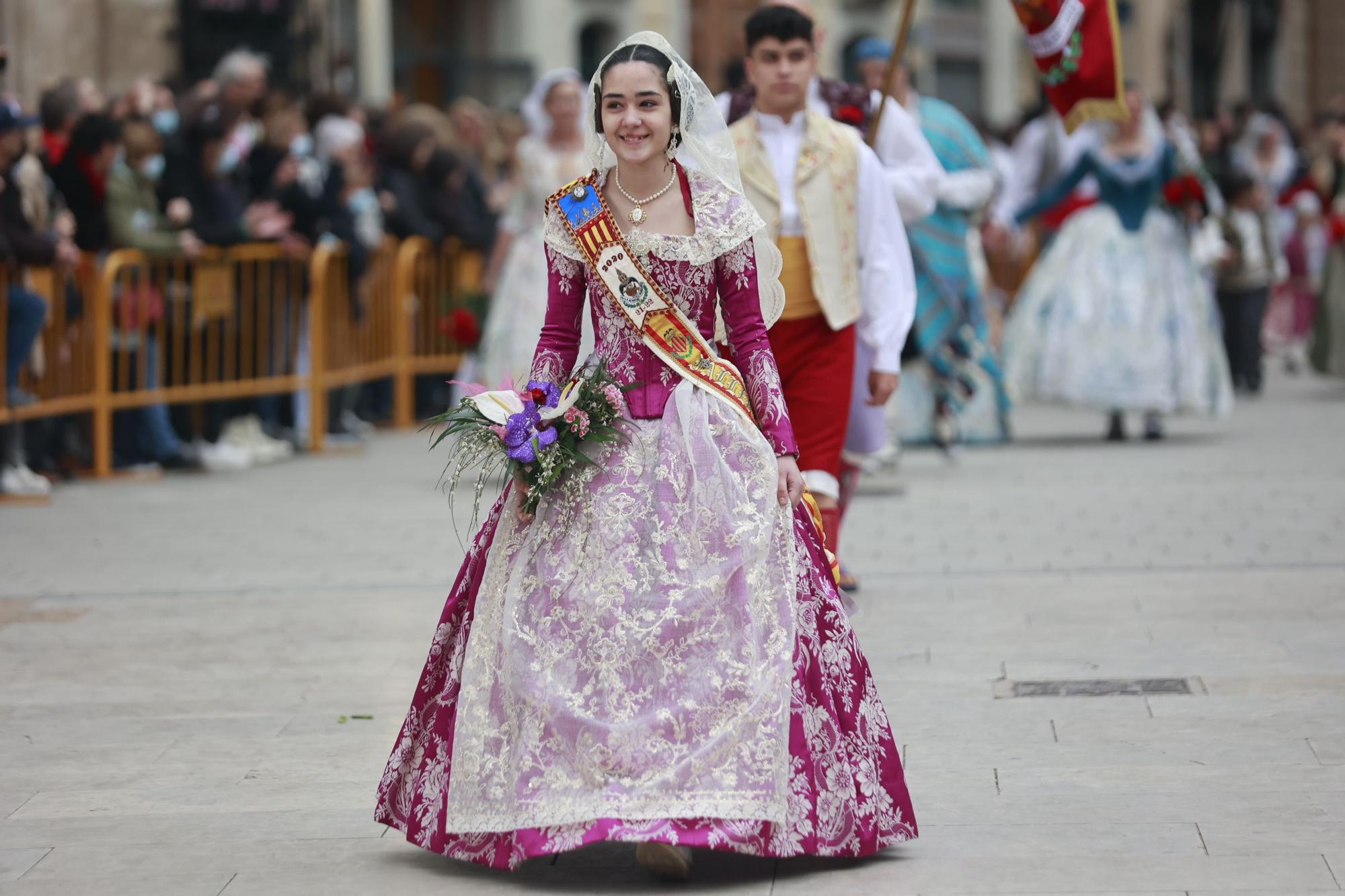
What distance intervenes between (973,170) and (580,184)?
22.8 ft

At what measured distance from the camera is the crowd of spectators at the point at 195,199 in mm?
11297

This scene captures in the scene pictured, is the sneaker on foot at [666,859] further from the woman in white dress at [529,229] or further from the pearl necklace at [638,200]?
the woman in white dress at [529,229]

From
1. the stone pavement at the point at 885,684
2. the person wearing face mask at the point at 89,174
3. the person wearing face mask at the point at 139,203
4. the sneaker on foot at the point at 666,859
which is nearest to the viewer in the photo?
the sneaker on foot at the point at 666,859

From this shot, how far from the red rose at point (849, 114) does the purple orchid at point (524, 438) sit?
11.7 ft

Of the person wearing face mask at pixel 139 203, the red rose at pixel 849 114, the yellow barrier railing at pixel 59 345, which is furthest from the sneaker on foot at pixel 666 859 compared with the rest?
the person wearing face mask at pixel 139 203

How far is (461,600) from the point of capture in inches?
195

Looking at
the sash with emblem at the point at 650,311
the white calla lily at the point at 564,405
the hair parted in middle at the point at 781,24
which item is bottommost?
the white calla lily at the point at 564,405

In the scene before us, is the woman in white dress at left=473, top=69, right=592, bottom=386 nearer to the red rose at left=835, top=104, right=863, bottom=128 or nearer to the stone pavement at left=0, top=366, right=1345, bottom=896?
the stone pavement at left=0, top=366, right=1345, bottom=896

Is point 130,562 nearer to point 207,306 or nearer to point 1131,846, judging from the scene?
point 207,306

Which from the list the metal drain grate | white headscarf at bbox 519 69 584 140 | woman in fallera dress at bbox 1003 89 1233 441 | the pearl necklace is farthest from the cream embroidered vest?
woman in fallera dress at bbox 1003 89 1233 441

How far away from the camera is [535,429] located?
4.84 metres

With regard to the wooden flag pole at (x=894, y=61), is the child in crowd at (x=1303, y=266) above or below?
below

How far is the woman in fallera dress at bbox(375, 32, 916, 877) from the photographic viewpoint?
4582 mm

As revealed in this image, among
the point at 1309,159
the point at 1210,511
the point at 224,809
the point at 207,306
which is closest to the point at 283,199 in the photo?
the point at 207,306
